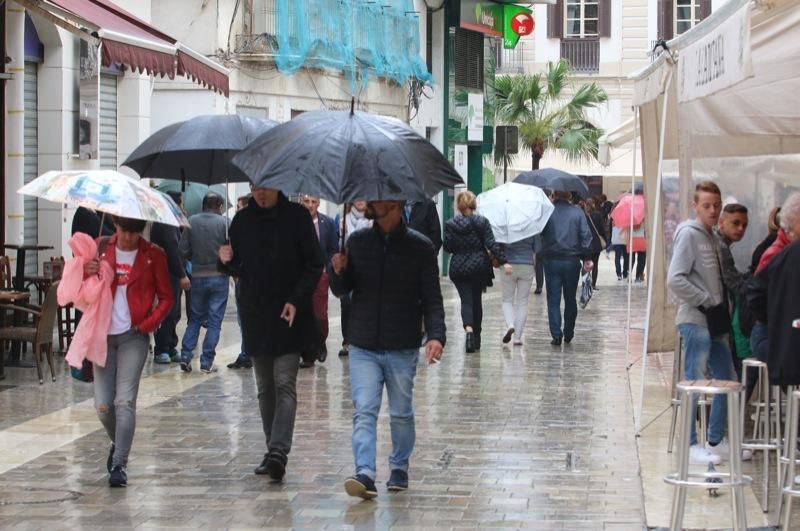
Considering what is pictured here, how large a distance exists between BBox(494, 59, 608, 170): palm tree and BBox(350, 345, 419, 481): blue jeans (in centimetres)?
3599

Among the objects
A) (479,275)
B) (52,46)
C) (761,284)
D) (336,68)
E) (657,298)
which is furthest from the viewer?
(336,68)

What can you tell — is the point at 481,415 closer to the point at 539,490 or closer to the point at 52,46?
the point at 539,490

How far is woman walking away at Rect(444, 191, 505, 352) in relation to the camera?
629 inches

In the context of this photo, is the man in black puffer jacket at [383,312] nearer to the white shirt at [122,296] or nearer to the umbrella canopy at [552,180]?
the white shirt at [122,296]

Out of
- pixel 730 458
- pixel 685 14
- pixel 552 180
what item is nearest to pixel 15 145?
pixel 552 180

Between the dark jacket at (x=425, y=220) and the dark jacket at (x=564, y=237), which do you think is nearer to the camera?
the dark jacket at (x=425, y=220)

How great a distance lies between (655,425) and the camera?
1135cm

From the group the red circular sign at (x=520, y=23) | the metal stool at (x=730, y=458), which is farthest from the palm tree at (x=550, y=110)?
the metal stool at (x=730, y=458)

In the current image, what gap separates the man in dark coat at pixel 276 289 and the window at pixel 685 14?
43.7 metres

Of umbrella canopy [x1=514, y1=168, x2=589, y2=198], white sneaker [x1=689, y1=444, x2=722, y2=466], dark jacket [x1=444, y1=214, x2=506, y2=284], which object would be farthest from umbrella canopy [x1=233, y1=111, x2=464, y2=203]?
umbrella canopy [x1=514, y1=168, x2=589, y2=198]

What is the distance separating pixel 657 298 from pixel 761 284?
5.73 m

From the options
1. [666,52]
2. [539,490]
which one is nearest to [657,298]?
[666,52]

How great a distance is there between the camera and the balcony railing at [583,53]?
5178 centimetres

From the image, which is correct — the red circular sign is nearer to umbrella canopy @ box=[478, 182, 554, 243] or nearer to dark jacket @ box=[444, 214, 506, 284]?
umbrella canopy @ box=[478, 182, 554, 243]
